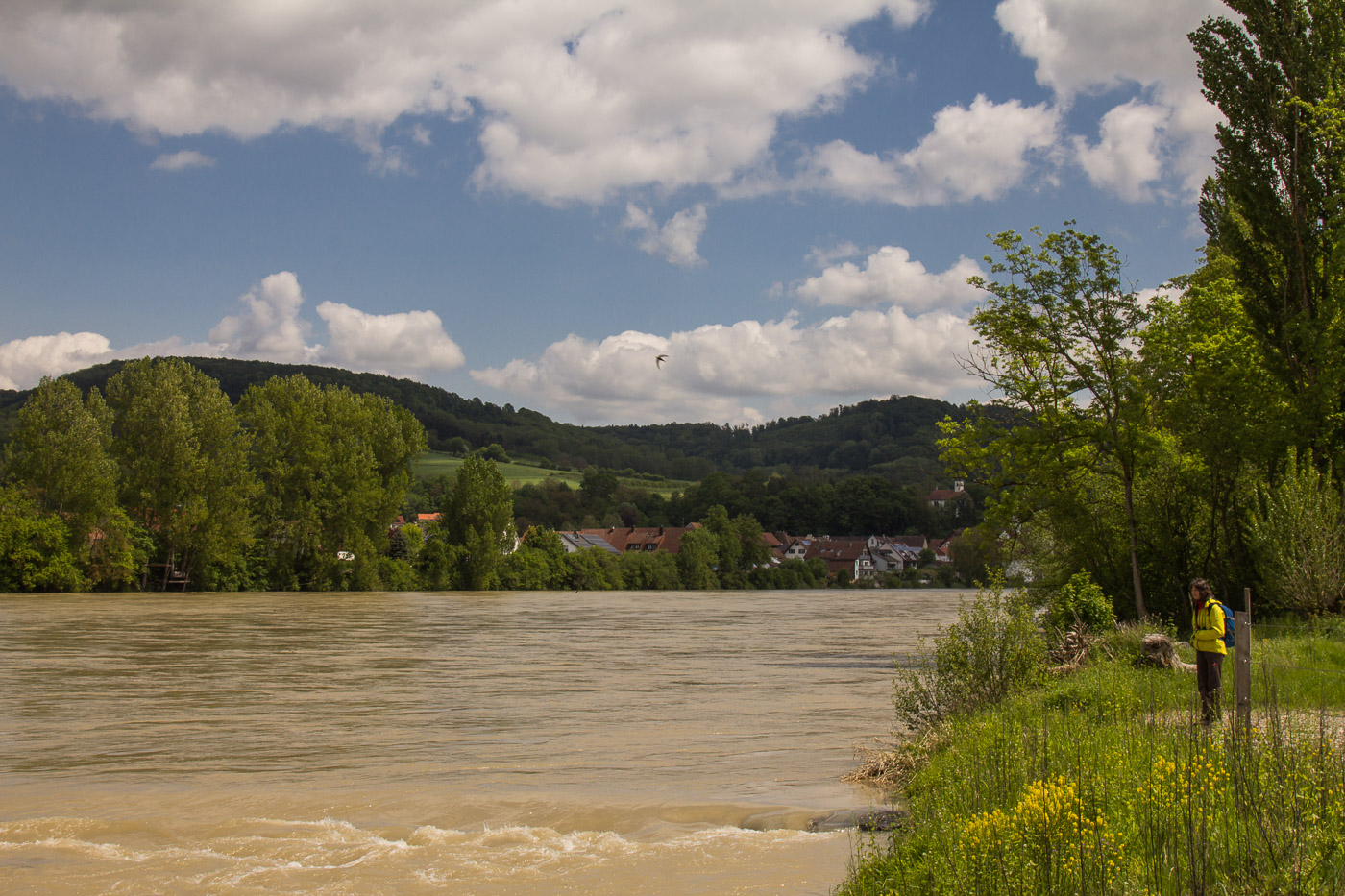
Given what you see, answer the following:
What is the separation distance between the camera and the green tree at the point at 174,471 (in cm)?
6688

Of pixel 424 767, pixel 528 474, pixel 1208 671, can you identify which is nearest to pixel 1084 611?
pixel 1208 671

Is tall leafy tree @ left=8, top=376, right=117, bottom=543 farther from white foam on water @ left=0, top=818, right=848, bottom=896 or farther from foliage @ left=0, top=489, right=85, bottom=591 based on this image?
white foam on water @ left=0, top=818, right=848, bottom=896

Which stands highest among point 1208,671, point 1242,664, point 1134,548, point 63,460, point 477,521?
point 63,460

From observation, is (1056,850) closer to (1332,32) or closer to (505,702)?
(505,702)

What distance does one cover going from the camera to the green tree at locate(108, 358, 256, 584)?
6688 centimetres

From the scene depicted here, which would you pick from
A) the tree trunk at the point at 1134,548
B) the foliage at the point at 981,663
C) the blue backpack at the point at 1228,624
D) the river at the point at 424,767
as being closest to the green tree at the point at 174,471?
the river at the point at 424,767

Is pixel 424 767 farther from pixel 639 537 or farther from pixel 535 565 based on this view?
pixel 639 537

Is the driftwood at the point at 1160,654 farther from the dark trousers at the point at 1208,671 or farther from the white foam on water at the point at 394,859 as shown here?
the white foam on water at the point at 394,859

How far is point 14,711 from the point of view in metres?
18.1

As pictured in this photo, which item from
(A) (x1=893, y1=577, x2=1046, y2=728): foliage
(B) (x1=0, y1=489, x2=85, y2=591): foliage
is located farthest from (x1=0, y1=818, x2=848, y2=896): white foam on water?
(B) (x1=0, y1=489, x2=85, y2=591): foliage

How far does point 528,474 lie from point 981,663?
156 metres

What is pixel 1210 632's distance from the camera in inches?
456

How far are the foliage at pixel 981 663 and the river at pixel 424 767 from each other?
1.33 metres

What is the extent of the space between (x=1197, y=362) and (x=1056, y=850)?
2188 centimetres
